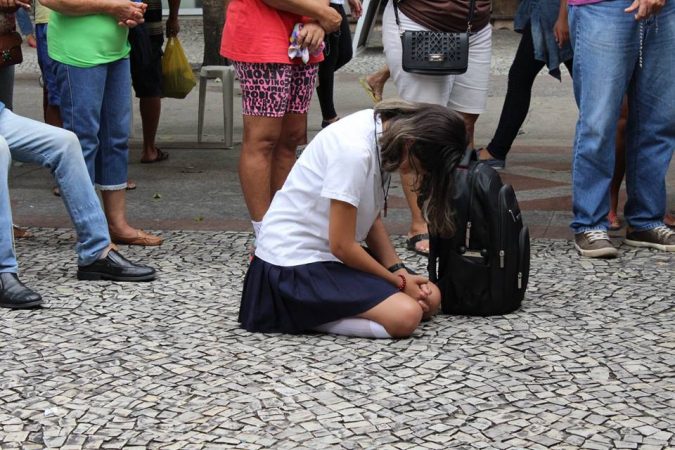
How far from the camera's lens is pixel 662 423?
3.64 metres

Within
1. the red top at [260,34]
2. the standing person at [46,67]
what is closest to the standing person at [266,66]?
the red top at [260,34]

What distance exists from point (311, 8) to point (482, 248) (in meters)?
1.42

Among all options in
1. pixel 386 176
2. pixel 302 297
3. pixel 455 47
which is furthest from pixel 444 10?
pixel 302 297

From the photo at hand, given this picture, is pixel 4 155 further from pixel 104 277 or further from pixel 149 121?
pixel 149 121

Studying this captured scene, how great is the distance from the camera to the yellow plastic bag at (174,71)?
8.06m

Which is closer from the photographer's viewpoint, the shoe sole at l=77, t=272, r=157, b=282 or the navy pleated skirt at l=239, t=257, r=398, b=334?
the navy pleated skirt at l=239, t=257, r=398, b=334

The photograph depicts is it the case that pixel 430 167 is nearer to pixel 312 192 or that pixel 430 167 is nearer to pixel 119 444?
pixel 312 192

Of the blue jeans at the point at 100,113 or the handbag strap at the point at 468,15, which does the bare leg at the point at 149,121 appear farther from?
the handbag strap at the point at 468,15

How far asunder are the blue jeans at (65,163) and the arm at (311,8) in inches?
41.2

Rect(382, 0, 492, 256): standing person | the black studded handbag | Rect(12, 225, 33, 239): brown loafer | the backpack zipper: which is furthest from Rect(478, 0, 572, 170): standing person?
Rect(12, 225, 33, 239): brown loafer

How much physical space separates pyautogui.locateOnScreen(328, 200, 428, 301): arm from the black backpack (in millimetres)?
196

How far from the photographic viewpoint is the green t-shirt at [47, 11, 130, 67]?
5578mm

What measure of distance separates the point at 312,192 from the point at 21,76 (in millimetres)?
9345

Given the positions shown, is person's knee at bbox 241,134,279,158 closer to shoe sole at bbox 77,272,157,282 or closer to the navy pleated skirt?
shoe sole at bbox 77,272,157,282
